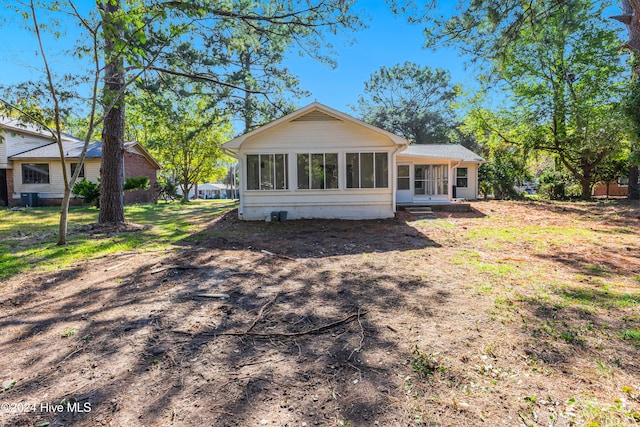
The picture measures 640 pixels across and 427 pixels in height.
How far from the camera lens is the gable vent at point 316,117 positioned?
11375 mm

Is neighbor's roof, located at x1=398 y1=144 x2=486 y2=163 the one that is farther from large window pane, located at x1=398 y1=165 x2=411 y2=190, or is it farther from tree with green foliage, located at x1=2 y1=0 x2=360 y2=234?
tree with green foliage, located at x1=2 y1=0 x2=360 y2=234

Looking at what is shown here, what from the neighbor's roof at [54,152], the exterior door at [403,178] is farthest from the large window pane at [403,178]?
the neighbor's roof at [54,152]

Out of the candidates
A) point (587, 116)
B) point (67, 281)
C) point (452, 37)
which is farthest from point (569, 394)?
point (587, 116)

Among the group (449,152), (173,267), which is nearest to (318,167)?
(173,267)

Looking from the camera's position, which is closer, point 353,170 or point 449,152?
point 353,170

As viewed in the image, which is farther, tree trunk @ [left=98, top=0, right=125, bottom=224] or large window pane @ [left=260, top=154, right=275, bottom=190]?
large window pane @ [left=260, top=154, right=275, bottom=190]

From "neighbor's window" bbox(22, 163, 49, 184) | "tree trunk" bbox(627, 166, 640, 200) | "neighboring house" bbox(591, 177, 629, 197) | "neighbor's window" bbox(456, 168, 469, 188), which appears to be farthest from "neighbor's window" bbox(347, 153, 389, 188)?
"neighboring house" bbox(591, 177, 629, 197)

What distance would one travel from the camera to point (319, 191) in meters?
11.7

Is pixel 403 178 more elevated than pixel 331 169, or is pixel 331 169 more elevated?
pixel 331 169

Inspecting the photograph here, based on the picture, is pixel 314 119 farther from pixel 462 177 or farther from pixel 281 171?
pixel 462 177

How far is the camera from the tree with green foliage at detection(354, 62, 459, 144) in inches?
1377

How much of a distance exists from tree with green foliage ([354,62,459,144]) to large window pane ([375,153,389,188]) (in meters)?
24.1

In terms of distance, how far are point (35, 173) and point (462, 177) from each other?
2653 cm

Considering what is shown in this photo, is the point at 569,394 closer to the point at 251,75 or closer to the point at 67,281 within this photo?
the point at 67,281
